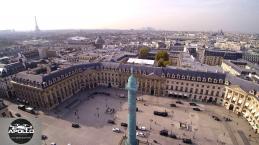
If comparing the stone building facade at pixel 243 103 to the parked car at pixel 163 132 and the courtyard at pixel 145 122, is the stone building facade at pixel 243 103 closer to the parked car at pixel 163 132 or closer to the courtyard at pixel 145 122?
the courtyard at pixel 145 122

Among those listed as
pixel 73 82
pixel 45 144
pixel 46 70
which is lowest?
pixel 45 144

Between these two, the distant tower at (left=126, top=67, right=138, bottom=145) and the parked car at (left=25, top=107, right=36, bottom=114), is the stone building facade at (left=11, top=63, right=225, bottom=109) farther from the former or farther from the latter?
the distant tower at (left=126, top=67, right=138, bottom=145)

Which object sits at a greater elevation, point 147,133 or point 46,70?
point 46,70

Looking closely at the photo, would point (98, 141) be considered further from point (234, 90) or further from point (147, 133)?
point (234, 90)

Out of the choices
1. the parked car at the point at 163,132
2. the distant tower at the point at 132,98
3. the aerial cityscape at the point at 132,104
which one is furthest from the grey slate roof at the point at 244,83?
the distant tower at the point at 132,98

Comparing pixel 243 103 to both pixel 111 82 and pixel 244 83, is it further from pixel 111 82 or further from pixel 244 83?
pixel 111 82

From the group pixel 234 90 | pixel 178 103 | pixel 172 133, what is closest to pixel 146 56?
pixel 178 103

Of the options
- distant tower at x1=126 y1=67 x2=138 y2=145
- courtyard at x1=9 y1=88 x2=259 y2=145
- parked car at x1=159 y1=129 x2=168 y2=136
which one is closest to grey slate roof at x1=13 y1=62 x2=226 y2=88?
courtyard at x1=9 y1=88 x2=259 y2=145

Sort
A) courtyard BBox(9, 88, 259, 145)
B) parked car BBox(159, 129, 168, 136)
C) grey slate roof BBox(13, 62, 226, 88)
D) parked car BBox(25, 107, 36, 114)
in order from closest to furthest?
courtyard BBox(9, 88, 259, 145)
parked car BBox(159, 129, 168, 136)
parked car BBox(25, 107, 36, 114)
grey slate roof BBox(13, 62, 226, 88)
